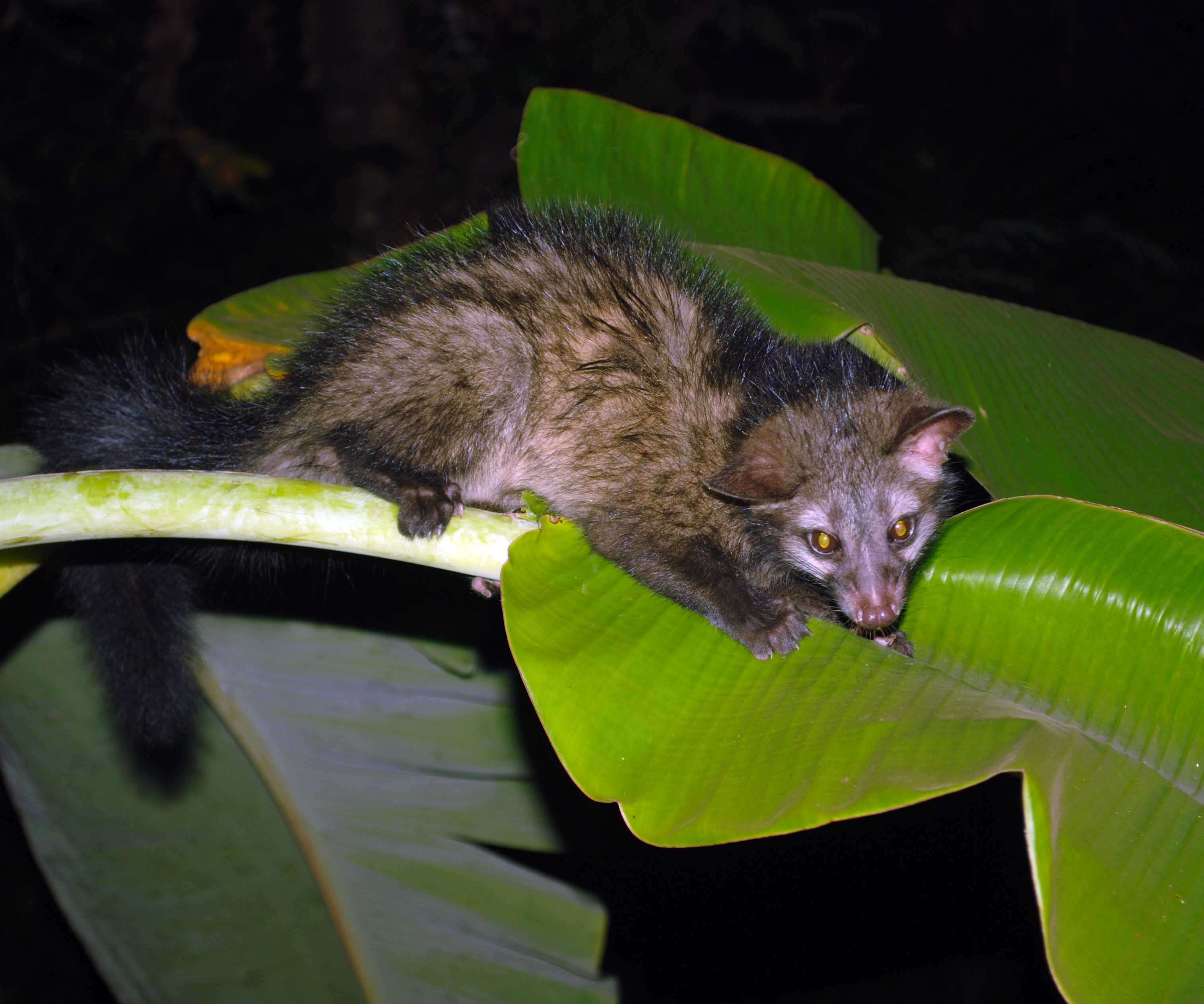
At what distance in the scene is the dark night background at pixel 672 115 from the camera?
15.2 feet

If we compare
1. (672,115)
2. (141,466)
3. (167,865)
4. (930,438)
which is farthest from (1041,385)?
(672,115)

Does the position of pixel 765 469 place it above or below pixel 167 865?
above

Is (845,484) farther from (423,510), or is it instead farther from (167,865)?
(167,865)

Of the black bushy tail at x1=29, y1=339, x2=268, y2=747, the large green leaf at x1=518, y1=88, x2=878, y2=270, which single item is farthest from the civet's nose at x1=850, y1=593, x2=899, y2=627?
Answer: the black bushy tail at x1=29, y1=339, x2=268, y2=747

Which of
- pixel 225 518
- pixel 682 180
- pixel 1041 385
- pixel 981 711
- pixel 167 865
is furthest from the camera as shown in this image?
pixel 682 180

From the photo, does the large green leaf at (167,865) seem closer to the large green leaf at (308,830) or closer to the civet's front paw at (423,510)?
the large green leaf at (308,830)

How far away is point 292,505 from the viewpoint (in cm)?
204

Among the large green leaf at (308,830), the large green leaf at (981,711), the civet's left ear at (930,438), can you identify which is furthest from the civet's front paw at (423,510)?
the civet's left ear at (930,438)

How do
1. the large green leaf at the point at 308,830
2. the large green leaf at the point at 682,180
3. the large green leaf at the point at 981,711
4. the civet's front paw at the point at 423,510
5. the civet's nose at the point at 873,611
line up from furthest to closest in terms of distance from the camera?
the large green leaf at the point at 682,180 < the large green leaf at the point at 308,830 < the civet's nose at the point at 873,611 < the civet's front paw at the point at 423,510 < the large green leaf at the point at 981,711

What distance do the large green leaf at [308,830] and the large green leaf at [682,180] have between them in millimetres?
1650

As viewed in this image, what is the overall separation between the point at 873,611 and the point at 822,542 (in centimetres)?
32

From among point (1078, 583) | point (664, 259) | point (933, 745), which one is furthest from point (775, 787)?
point (664, 259)

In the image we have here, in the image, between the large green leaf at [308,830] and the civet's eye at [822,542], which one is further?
the large green leaf at [308,830]

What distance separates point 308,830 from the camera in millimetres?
2959
